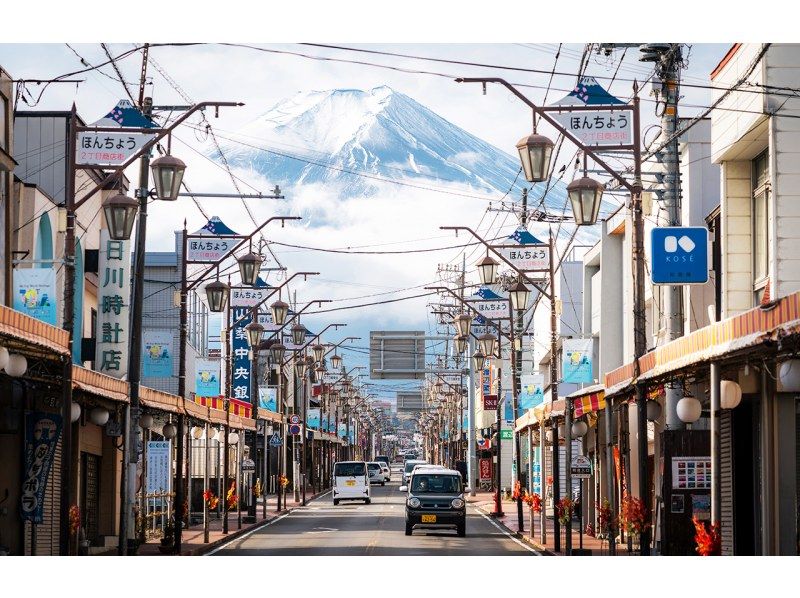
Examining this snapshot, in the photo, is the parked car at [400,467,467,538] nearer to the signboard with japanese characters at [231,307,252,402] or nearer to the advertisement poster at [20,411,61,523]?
the advertisement poster at [20,411,61,523]

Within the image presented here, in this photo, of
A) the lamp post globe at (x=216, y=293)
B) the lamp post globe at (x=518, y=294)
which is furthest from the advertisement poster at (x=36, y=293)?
the lamp post globe at (x=518, y=294)

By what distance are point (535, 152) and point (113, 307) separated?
20.2 m

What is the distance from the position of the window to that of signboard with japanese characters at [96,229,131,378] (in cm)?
1930

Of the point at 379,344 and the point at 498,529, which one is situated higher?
the point at 379,344

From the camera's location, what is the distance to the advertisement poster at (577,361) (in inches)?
1630

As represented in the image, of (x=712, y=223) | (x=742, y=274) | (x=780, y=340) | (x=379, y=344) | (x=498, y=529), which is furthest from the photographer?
(x=379, y=344)

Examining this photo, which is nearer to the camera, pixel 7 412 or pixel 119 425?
pixel 7 412

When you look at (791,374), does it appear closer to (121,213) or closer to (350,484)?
(121,213)

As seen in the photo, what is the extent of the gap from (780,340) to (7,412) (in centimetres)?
1686

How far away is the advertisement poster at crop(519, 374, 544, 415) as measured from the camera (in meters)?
49.7

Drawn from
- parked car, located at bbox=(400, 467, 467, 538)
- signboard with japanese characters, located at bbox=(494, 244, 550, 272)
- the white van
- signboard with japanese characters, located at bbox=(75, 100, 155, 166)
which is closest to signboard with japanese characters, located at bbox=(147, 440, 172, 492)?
parked car, located at bbox=(400, 467, 467, 538)

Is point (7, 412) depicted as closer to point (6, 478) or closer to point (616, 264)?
point (6, 478)

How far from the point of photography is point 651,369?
2186 cm

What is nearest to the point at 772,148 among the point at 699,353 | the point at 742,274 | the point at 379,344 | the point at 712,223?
the point at 742,274
